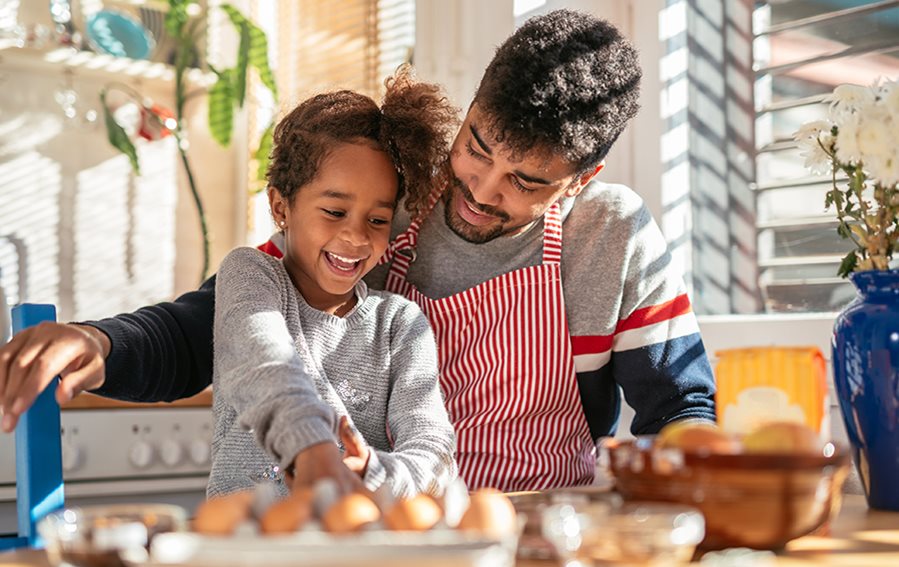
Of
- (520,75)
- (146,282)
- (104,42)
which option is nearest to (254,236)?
(146,282)

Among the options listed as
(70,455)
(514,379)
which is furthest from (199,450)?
(514,379)

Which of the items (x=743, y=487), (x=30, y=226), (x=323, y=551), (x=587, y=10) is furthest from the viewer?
(x=30, y=226)

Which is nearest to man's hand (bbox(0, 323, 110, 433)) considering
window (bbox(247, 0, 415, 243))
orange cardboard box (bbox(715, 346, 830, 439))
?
orange cardboard box (bbox(715, 346, 830, 439))

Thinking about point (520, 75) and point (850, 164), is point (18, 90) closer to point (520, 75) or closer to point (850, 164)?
point (520, 75)

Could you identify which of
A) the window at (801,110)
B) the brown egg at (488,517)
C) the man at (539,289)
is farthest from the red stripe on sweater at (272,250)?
the window at (801,110)

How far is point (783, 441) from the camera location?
754mm

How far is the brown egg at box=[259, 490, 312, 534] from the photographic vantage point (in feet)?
2.05

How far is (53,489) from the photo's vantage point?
42.5 inches

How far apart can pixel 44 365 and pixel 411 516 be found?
1.48 feet

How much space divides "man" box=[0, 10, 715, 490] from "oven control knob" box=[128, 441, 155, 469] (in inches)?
27.9

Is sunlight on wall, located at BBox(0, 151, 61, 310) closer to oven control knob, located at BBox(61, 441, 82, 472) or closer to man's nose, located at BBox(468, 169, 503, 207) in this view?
oven control knob, located at BBox(61, 441, 82, 472)

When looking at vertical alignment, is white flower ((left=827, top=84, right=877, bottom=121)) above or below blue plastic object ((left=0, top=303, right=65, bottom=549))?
above

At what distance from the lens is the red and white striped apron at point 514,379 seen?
140 cm

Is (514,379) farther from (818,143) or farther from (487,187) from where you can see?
(818,143)
